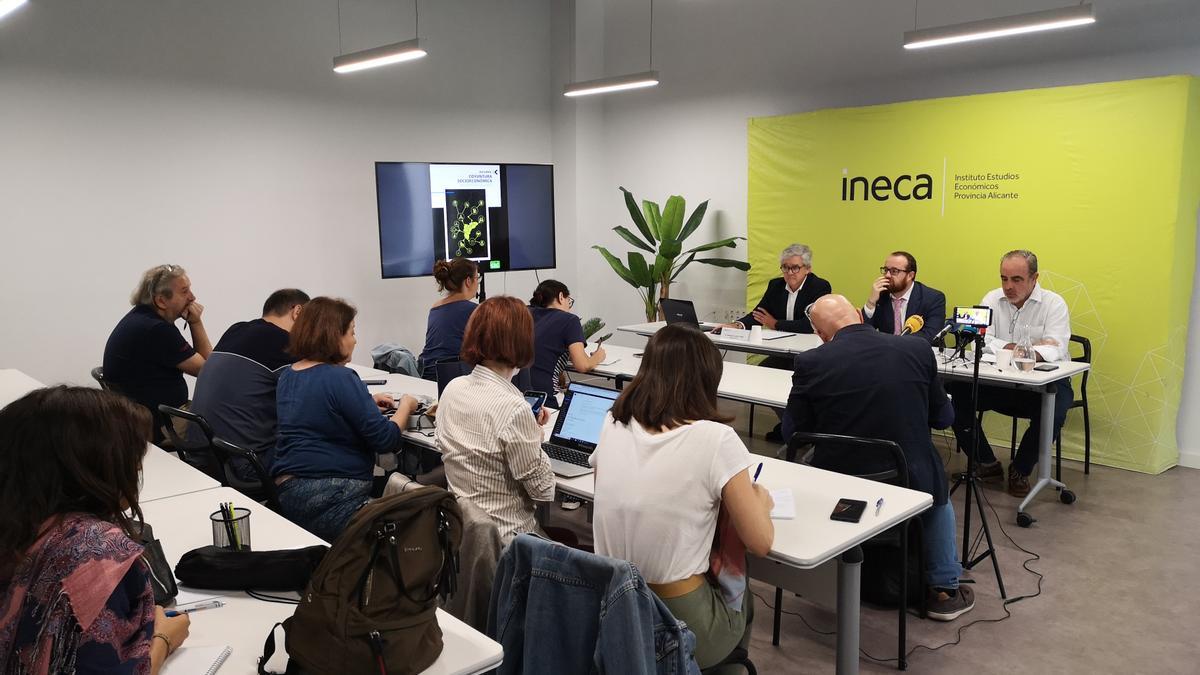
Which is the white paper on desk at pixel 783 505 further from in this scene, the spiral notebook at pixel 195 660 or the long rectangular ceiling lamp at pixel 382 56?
the long rectangular ceiling lamp at pixel 382 56

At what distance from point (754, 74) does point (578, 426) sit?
5.08 m

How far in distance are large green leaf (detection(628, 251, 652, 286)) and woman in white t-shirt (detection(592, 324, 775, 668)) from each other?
534cm

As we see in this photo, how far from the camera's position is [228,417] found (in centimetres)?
373

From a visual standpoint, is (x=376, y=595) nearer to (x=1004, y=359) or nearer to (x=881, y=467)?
(x=881, y=467)

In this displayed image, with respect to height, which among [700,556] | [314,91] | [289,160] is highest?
[314,91]

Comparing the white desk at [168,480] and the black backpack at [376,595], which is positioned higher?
the black backpack at [376,595]

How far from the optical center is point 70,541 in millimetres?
1527

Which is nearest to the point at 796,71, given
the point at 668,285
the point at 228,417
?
the point at 668,285

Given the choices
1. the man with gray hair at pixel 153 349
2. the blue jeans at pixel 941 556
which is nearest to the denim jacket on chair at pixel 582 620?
the blue jeans at pixel 941 556

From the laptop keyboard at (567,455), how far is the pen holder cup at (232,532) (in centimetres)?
121

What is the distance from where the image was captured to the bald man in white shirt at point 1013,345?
4996mm

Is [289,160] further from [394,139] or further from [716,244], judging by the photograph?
[716,244]

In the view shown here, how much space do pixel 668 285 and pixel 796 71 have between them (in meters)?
2.08

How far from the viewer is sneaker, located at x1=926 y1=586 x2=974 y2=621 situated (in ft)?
11.4
